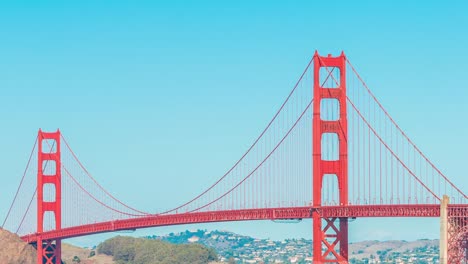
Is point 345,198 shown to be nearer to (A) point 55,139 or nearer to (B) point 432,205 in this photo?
(B) point 432,205

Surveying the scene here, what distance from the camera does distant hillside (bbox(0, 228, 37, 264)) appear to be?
429 feet

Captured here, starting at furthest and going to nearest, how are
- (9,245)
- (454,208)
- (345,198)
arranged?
(9,245) < (345,198) < (454,208)

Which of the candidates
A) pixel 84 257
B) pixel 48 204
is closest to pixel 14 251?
pixel 48 204

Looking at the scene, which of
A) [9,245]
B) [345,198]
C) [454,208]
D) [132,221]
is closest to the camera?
[454,208]

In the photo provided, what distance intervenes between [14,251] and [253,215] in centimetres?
3356

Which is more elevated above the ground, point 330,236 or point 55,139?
point 55,139

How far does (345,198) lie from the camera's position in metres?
98.1

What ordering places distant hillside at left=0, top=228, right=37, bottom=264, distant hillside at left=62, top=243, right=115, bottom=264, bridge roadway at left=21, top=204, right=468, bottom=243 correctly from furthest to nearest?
1. distant hillside at left=62, top=243, right=115, bottom=264
2. distant hillside at left=0, top=228, right=37, bottom=264
3. bridge roadway at left=21, top=204, right=468, bottom=243

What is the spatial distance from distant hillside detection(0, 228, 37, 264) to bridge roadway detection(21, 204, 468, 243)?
3.17 feet

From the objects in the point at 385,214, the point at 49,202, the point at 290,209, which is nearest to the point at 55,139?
the point at 49,202

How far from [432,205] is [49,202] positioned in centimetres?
5383

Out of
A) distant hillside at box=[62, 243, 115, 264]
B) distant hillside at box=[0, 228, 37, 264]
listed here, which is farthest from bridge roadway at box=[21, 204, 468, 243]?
distant hillside at box=[62, 243, 115, 264]

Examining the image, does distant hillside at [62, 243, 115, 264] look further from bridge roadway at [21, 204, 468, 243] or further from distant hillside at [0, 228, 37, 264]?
bridge roadway at [21, 204, 468, 243]

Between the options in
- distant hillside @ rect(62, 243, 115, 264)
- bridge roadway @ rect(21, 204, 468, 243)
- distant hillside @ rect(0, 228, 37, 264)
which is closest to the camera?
bridge roadway @ rect(21, 204, 468, 243)
